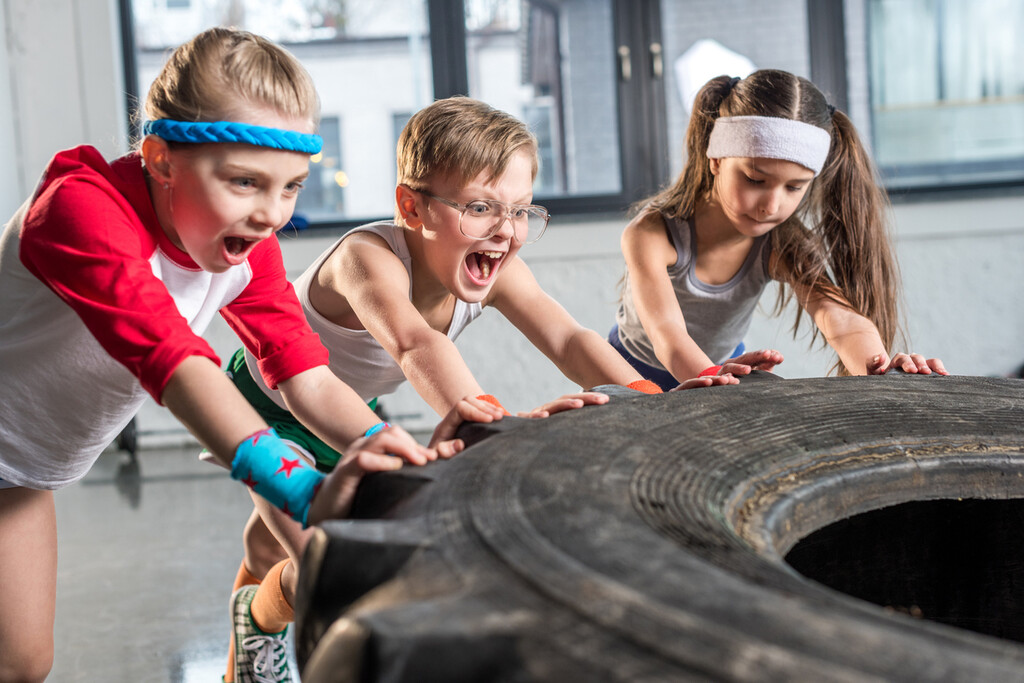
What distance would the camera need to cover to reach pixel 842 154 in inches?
70.0

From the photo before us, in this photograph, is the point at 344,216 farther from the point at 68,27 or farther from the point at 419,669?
the point at 419,669

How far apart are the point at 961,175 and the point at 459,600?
14.0 feet

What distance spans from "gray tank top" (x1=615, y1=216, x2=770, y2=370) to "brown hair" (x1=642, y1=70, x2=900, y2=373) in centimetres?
5

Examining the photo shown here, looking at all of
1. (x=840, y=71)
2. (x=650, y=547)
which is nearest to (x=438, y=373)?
(x=650, y=547)

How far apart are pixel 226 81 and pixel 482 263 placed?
1.76 ft

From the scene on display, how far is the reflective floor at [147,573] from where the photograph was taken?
168 cm

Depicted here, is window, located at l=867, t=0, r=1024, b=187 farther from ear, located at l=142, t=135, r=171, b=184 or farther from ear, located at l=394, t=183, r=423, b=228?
ear, located at l=142, t=135, r=171, b=184

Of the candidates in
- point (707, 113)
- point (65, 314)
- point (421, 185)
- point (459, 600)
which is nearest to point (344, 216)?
point (707, 113)

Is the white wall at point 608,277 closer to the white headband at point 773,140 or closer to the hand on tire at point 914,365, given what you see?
the white headband at point 773,140

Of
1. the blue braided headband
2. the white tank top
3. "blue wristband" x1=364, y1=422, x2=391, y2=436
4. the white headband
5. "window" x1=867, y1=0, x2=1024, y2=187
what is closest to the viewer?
the blue braided headband

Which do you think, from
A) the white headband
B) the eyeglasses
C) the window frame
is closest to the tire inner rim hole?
the eyeglasses

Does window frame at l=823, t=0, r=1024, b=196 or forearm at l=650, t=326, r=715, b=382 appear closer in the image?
forearm at l=650, t=326, r=715, b=382

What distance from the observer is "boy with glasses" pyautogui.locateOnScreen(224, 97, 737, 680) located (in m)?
1.26

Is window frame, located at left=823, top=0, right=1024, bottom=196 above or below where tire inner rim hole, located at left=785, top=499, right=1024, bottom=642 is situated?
above
